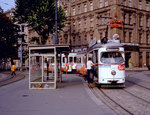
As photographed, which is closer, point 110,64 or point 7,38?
point 110,64

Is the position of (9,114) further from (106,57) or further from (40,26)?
(40,26)

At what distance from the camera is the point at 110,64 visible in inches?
531

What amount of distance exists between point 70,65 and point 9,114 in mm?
22144

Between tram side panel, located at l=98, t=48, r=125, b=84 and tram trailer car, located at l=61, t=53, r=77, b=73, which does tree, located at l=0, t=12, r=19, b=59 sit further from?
tram side panel, located at l=98, t=48, r=125, b=84

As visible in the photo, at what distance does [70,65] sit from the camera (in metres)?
29.0

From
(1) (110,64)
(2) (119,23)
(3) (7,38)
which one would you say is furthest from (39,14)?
(1) (110,64)

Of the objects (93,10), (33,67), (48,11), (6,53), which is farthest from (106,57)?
(6,53)

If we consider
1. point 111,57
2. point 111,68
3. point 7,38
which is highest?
point 7,38

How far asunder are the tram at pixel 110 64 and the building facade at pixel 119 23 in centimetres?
2609

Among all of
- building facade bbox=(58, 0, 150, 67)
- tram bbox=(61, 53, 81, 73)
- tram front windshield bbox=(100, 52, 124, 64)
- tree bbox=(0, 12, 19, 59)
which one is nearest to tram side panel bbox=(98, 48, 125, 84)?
tram front windshield bbox=(100, 52, 124, 64)

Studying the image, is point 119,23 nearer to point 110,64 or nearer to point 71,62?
point 71,62

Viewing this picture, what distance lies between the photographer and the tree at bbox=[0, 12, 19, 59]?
Result: 46875 mm

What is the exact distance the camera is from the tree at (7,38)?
4688cm

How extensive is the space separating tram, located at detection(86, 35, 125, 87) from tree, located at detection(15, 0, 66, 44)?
66.0 feet
